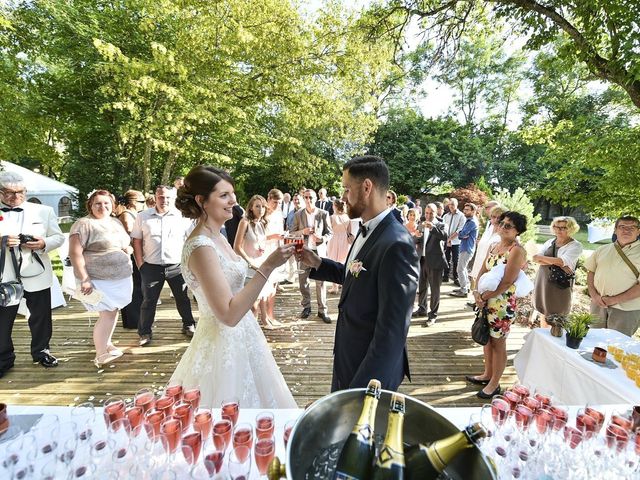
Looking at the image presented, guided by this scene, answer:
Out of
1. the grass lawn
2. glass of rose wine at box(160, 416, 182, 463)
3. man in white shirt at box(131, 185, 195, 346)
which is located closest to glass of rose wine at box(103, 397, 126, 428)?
glass of rose wine at box(160, 416, 182, 463)

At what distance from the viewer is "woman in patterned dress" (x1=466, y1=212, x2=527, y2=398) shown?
3479 millimetres

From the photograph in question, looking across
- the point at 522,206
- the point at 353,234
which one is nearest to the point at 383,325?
the point at 353,234

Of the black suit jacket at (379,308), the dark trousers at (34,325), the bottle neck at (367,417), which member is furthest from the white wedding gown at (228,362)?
the dark trousers at (34,325)

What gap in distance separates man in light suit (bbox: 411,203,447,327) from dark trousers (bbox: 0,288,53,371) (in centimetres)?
556

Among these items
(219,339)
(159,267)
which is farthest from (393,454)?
(159,267)

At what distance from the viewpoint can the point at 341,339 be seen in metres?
2.14

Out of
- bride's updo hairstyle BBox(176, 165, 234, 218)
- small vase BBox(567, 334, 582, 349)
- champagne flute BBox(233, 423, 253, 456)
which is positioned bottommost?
small vase BBox(567, 334, 582, 349)

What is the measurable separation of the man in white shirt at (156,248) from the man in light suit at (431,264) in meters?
4.21

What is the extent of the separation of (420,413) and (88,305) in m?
4.38

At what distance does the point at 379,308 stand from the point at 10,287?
4041 millimetres

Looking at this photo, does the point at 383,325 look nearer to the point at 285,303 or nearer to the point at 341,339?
the point at 341,339

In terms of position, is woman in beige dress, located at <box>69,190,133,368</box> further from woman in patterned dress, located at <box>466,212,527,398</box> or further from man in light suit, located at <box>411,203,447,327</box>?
man in light suit, located at <box>411,203,447,327</box>

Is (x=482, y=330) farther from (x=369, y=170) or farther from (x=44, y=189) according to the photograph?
(x=44, y=189)

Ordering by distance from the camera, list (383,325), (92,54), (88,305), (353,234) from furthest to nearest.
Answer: (92,54) < (353,234) < (88,305) < (383,325)
